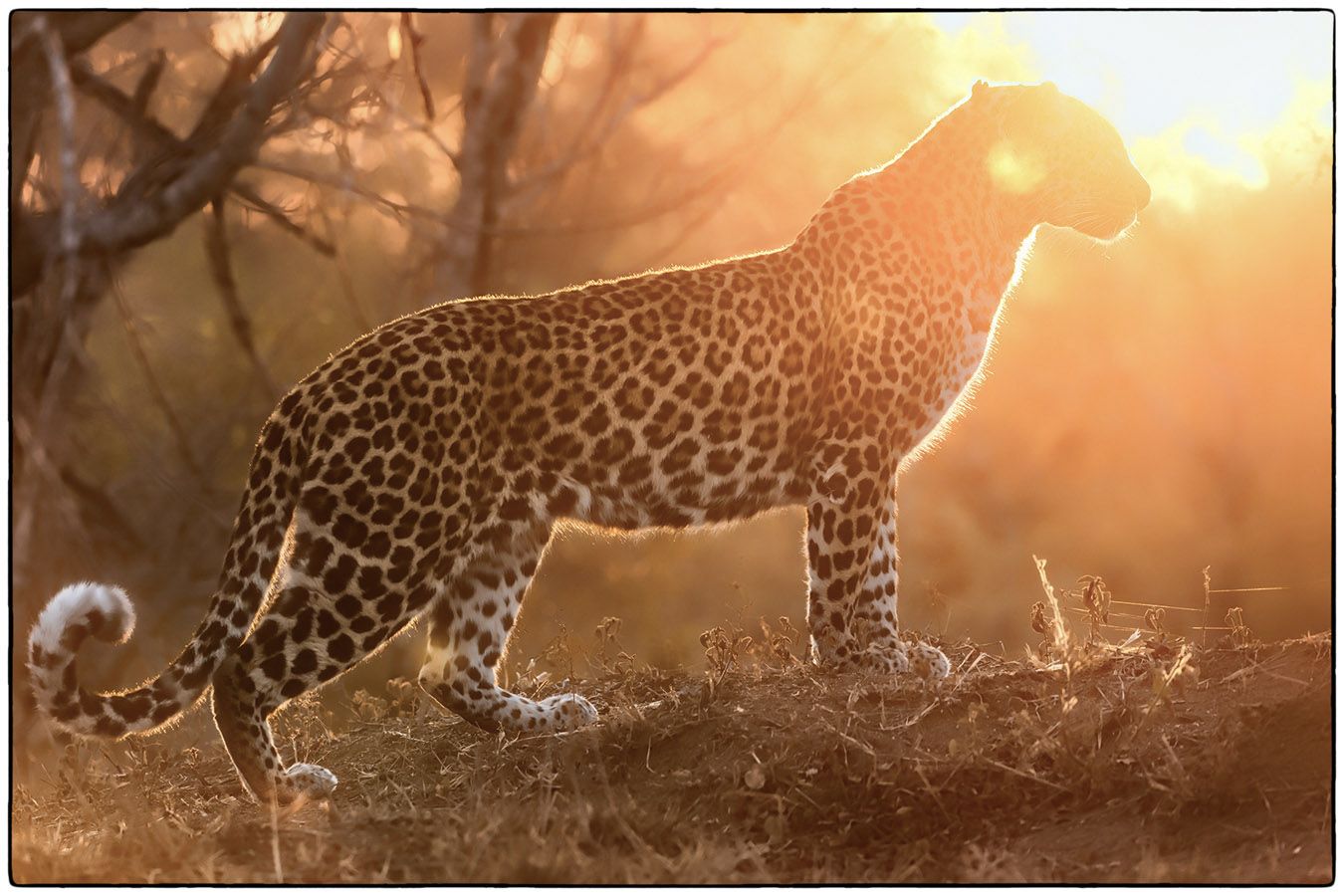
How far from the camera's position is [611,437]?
6.31 meters

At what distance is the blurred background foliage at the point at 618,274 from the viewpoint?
7344 mm

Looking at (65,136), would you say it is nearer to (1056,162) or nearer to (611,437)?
(611,437)

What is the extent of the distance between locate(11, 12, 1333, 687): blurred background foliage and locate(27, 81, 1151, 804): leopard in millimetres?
495

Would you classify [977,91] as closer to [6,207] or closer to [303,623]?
[303,623]

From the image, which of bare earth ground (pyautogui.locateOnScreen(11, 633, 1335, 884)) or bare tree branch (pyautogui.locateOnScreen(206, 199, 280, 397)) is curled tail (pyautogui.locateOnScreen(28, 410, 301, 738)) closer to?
bare earth ground (pyautogui.locateOnScreen(11, 633, 1335, 884))

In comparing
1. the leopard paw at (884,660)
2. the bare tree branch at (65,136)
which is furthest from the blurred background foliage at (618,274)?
the leopard paw at (884,660)

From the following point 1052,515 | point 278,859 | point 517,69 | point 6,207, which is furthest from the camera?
point 1052,515

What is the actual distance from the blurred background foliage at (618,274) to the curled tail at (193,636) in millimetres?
1085

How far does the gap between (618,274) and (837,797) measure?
5.45m

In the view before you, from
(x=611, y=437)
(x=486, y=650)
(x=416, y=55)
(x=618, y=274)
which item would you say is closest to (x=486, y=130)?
(x=416, y=55)

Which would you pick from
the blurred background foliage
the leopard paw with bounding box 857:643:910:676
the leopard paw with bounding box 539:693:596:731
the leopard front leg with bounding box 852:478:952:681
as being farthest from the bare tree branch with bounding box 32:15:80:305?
the leopard paw with bounding box 857:643:910:676

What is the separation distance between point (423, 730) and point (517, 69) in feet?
12.7

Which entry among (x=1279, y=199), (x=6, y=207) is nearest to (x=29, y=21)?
(x=6, y=207)

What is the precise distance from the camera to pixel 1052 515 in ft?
41.2
